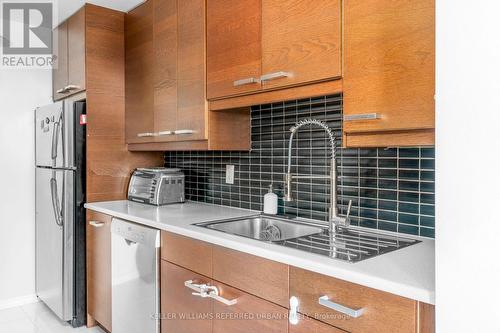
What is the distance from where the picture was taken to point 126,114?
281 cm

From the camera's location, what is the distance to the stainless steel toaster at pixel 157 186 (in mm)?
2566

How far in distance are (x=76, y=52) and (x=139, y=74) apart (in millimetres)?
529

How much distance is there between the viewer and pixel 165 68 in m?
A: 2.43

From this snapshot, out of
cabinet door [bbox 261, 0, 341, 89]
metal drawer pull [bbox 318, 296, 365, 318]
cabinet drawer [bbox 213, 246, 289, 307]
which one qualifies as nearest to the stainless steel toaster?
cabinet drawer [bbox 213, 246, 289, 307]

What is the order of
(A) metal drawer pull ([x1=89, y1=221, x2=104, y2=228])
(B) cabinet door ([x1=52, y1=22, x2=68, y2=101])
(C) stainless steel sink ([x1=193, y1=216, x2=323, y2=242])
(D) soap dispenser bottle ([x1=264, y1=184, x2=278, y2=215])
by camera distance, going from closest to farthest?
(C) stainless steel sink ([x1=193, y1=216, x2=323, y2=242])
(D) soap dispenser bottle ([x1=264, y1=184, x2=278, y2=215])
(A) metal drawer pull ([x1=89, y1=221, x2=104, y2=228])
(B) cabinet door ([x1=52, y1=22, x2=68, y2=101])

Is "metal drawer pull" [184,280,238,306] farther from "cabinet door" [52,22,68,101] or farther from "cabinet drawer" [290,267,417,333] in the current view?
"cabinet door" [52,22,68,101]

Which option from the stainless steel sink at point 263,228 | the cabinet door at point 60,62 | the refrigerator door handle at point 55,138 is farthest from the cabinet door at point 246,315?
the cabinet door at point 60,62

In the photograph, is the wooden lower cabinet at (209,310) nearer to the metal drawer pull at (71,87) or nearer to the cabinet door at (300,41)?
the cabinet door at (300,41)

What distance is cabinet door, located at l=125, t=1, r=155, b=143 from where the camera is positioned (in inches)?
101

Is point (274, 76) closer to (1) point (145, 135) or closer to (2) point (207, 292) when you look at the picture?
(2) point (207, 292)

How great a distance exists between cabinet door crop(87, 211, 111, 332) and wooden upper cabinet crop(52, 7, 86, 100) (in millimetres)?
952
